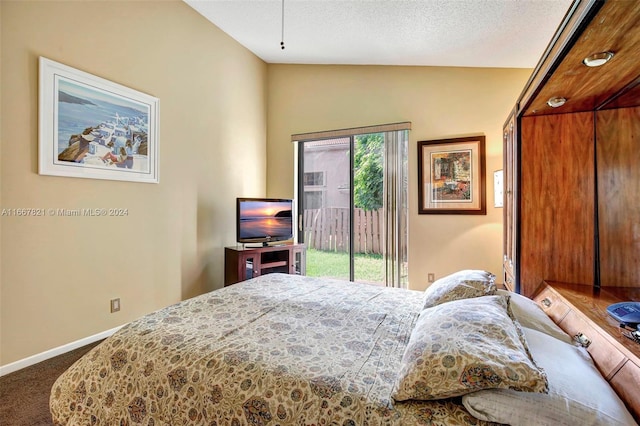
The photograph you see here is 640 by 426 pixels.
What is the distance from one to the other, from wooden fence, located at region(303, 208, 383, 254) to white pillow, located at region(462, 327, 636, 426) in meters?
3.20

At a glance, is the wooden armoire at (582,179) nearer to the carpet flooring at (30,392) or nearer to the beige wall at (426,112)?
the beige wall at (426,112)

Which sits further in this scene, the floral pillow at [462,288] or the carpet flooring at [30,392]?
the carpet flooring at [30,392]

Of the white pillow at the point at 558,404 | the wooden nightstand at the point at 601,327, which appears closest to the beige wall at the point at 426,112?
the wooden nightstand at the point at 601,327

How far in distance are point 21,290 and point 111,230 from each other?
2.40 feet

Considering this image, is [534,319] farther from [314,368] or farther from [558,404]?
[314,368]

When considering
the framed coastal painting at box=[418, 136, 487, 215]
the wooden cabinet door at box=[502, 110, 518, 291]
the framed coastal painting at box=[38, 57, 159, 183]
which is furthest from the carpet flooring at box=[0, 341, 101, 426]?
the framed coastal painting at box=[418, 136, 487, 215]

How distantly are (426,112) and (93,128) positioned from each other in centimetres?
350

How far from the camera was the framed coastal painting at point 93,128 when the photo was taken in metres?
2.34

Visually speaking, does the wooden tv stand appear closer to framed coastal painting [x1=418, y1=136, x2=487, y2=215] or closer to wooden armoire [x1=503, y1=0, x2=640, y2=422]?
framed coastal painting [x1=418, y1=136, x2=487, y2=215]

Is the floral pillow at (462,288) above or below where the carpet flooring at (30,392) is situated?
above

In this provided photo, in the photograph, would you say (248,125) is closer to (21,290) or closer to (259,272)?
(259,272)

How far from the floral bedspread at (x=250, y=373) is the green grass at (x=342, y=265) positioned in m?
2.44

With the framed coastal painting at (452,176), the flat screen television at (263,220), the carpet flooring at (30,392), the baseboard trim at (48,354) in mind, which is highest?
the framed coastal painting at (452,176)

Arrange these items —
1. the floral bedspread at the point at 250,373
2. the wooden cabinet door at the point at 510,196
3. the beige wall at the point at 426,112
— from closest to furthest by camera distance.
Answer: the floral bedspread at the point at 250,373
the wooden cabinet door at the point at 510,196
the beige wall at the point at 426,112
